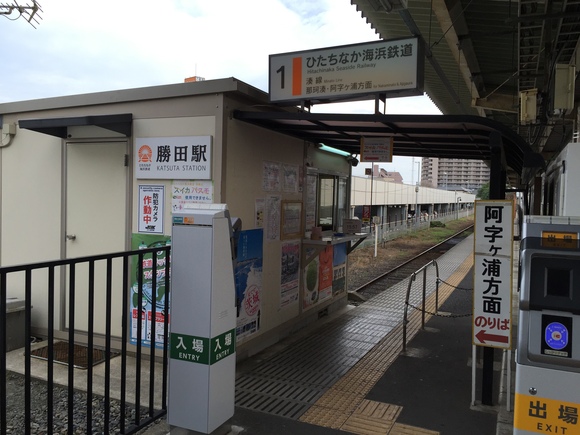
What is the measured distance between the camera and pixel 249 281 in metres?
5.31

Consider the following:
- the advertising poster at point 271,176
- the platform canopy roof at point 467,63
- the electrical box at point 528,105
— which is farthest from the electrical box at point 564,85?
the advertising poster at point 271,176

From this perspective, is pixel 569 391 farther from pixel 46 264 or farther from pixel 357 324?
pixel 357 324

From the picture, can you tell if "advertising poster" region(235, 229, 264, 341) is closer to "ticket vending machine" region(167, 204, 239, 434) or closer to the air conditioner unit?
"ticket vending machine" region(167, 204, 239, 434)

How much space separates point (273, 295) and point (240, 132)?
2.17 metres

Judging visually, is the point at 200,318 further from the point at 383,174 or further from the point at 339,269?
the point at 383,174

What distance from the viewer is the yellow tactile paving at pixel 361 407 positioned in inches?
148

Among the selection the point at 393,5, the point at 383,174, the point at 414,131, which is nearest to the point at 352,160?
the point at 414,131

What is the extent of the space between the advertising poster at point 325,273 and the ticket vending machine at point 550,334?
15.5 feet

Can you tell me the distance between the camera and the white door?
5.40 metres

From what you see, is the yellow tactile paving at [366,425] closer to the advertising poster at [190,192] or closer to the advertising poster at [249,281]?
the advertising poster at [249,281]

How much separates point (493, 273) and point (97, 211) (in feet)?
14.7

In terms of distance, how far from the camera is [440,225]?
35.7 meters

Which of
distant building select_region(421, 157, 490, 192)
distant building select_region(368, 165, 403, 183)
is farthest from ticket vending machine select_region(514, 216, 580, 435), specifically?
distant building select_region(421, 157, 490, 192)

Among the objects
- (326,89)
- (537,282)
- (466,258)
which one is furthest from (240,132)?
(466,258)
